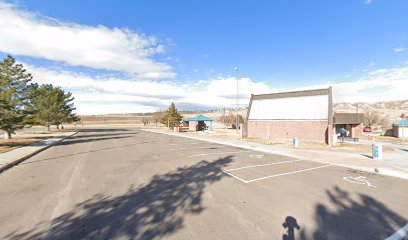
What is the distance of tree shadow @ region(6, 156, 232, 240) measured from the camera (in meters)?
4.55

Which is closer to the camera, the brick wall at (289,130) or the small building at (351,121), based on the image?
the brick wall at (289,130)

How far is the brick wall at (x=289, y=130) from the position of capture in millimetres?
23406

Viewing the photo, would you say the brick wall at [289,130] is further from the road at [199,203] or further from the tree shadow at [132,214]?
the tree shadow at [132,214]

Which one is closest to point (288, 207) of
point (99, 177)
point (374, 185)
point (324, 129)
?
point (374, 185)

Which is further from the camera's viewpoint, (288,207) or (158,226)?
(288,207)

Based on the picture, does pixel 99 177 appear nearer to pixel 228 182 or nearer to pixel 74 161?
pixel 74 161

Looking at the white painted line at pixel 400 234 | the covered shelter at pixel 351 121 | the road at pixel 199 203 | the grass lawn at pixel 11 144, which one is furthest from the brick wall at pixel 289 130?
the grass lawn at pixel 11 144

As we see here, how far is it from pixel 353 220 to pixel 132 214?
19.0 ft

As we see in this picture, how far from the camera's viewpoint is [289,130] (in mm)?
26078

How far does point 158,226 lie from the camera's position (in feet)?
15.9

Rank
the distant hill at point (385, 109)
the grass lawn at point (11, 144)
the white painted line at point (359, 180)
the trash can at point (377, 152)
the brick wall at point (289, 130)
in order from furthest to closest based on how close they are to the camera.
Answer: the distant hill at point (385, 109) → the brick wall at point (289, 130) → the grass lawn at point (11, 144) → the trash can at point (377, 152) → the white painted line at point (359, 180)

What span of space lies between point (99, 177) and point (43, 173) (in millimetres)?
3113

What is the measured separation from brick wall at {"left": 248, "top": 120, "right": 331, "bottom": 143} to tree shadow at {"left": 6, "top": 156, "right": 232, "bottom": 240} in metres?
20.0

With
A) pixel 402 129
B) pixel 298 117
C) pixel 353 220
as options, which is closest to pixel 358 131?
pixel 298 117
